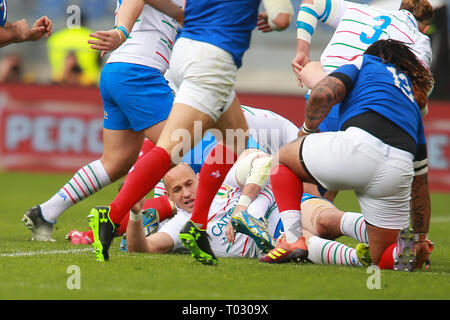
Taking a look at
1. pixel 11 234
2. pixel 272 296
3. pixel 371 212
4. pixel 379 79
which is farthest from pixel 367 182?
pixel 11 234

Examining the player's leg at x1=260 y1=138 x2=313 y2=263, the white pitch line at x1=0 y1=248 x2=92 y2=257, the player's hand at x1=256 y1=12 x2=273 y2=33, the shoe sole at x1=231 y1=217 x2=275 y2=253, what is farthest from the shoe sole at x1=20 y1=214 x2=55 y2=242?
the player's hand at x1=256 y1=12 x2=273 y2=33

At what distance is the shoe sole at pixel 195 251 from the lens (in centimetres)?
457

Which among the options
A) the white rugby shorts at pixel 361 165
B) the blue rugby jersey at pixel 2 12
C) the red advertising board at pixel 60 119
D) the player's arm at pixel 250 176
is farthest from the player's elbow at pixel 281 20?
the red advertising board at pixel 60 119

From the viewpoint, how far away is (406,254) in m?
4.80

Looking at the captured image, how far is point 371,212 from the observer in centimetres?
474

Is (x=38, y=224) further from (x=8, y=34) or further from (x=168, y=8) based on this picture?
(x=168, y=8)

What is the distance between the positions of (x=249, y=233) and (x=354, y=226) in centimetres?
69

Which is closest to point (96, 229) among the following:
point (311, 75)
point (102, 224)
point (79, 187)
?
point (102, 224)

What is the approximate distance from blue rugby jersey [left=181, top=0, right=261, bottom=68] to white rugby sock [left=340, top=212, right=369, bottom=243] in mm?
1419

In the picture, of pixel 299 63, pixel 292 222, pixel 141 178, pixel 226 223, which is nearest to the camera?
pixel 141 178

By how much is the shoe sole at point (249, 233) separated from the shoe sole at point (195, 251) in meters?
0.49

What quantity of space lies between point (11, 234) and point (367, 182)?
322 centimetres

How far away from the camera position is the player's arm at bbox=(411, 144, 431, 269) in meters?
5.08

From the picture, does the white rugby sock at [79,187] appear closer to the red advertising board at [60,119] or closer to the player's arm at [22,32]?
the player's arm at [22,32]
